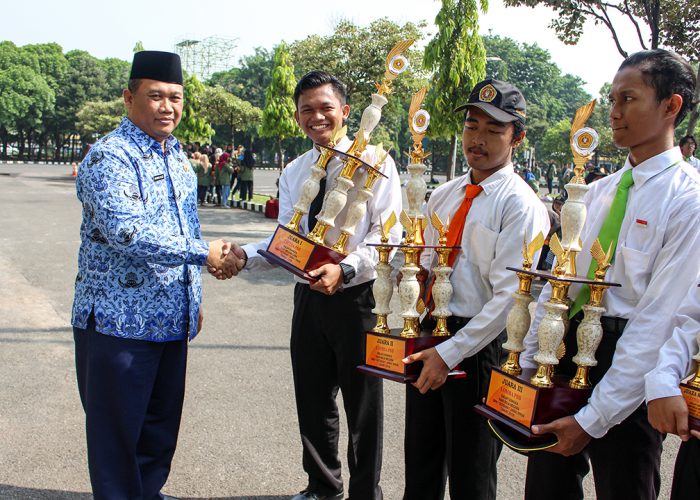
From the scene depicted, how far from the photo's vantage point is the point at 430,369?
2250 millimetres

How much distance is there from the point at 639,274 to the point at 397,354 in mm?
877

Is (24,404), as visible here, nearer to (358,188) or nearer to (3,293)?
(358,188)

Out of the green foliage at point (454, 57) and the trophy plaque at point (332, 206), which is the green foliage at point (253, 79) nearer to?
the green foliage at point (454, 57)

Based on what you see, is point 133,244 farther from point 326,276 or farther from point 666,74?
point 666,74

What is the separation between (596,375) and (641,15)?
9.64 m

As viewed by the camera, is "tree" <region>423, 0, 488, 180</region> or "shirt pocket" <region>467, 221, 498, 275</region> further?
"tree" <region>423, 0, 488, 180</region>

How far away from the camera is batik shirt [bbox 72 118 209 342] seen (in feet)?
8.16

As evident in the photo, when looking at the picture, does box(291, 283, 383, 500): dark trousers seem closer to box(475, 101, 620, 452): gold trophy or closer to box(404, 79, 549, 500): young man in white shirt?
box(404, 79, 549, 500): young man in white shirt

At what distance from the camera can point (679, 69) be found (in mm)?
1941

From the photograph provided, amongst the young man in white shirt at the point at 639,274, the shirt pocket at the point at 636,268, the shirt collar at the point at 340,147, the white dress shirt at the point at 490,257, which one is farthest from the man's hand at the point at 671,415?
the shirt collar at the point at 340,147

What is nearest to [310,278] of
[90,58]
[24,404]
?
[24,404]

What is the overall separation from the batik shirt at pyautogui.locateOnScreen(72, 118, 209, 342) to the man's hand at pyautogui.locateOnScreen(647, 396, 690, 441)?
178cm

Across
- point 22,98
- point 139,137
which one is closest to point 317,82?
point 139,137

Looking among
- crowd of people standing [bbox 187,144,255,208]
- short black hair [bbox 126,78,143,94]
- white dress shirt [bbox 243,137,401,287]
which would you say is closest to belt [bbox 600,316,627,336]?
white dress shirt [bbox 243,137,401,287]
